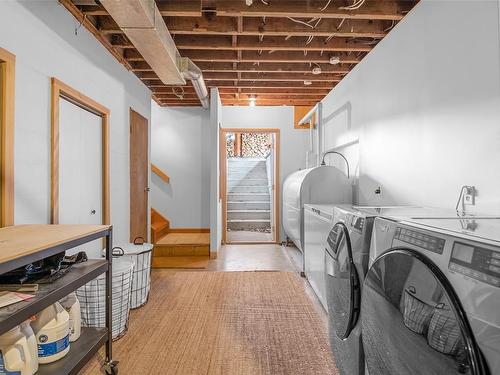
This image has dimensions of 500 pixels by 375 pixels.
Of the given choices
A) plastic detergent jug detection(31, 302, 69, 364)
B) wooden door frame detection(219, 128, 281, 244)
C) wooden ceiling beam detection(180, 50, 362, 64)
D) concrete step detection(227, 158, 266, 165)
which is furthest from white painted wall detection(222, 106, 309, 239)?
plastic detergent jug detection(31, 302, 69, 364)

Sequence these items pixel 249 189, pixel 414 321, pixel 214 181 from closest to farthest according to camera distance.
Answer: pixel 414 321 < pixel 214 181 < pixel 249 189

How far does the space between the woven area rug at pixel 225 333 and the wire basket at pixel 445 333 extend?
1219 millimetres

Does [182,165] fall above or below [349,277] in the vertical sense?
above

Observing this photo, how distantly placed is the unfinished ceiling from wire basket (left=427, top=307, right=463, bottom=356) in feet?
7.98

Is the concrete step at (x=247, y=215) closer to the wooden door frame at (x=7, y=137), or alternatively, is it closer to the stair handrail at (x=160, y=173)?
the stair handrail at (x=160, y=173)

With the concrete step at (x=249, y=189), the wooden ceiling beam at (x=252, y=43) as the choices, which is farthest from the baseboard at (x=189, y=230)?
the wooden ceiling beam at (x=252, y=43)

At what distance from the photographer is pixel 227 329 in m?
2.26

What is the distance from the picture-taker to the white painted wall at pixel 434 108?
1.55 metres

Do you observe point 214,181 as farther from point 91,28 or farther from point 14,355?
point 14,355

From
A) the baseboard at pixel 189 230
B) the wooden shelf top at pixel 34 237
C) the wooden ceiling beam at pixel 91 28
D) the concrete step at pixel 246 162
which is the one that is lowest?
the baseboard at pixel 189 230

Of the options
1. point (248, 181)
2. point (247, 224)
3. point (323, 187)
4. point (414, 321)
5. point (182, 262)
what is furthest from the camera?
point (248, 181)

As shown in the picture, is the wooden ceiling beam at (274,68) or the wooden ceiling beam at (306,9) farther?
the wooden ceiling beam at (274,68)

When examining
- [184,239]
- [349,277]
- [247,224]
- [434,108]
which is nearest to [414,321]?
[349,277]

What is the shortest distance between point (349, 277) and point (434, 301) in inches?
25.2
